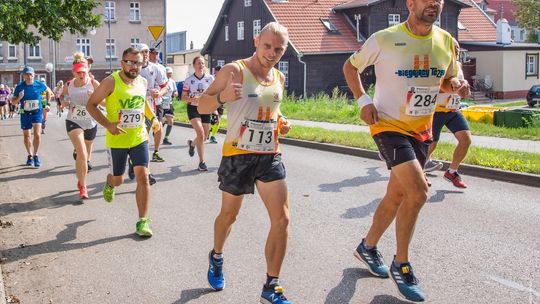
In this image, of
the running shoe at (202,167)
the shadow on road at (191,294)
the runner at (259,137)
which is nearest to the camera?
the runner at (259,137)

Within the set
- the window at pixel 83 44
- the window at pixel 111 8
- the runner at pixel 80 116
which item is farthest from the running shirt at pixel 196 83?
the window at pixel 111 8

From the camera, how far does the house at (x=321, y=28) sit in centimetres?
4159

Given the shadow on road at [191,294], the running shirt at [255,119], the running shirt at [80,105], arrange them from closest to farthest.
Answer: the running shirt at [255,119] < the shadow on road at [191,294] < the running shirt at [80,105]

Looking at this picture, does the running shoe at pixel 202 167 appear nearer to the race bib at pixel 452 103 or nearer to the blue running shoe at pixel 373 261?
the race bib at pixel 452 103

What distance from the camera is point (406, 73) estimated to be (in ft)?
15.9

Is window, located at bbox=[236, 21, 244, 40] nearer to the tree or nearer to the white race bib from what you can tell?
the tree

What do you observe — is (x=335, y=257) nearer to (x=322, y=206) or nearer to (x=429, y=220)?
(x=429, y=220)

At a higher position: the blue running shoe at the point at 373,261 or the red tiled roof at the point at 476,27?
the red tiled roof at the point at 476,27

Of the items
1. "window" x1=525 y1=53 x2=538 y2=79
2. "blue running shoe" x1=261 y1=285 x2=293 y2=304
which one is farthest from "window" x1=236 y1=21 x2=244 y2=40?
"blue running shoe" x1=261 y1=285 x2=293 y2=304

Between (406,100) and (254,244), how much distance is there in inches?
88.0

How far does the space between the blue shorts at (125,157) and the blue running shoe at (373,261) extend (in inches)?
104

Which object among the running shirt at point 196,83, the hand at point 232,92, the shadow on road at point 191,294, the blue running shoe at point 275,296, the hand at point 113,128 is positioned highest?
the running shirt at point 196,83

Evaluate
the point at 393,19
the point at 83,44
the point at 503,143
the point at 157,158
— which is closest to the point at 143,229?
the point at 157,158

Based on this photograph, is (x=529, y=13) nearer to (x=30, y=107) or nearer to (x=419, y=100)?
(x=30, y=107)
